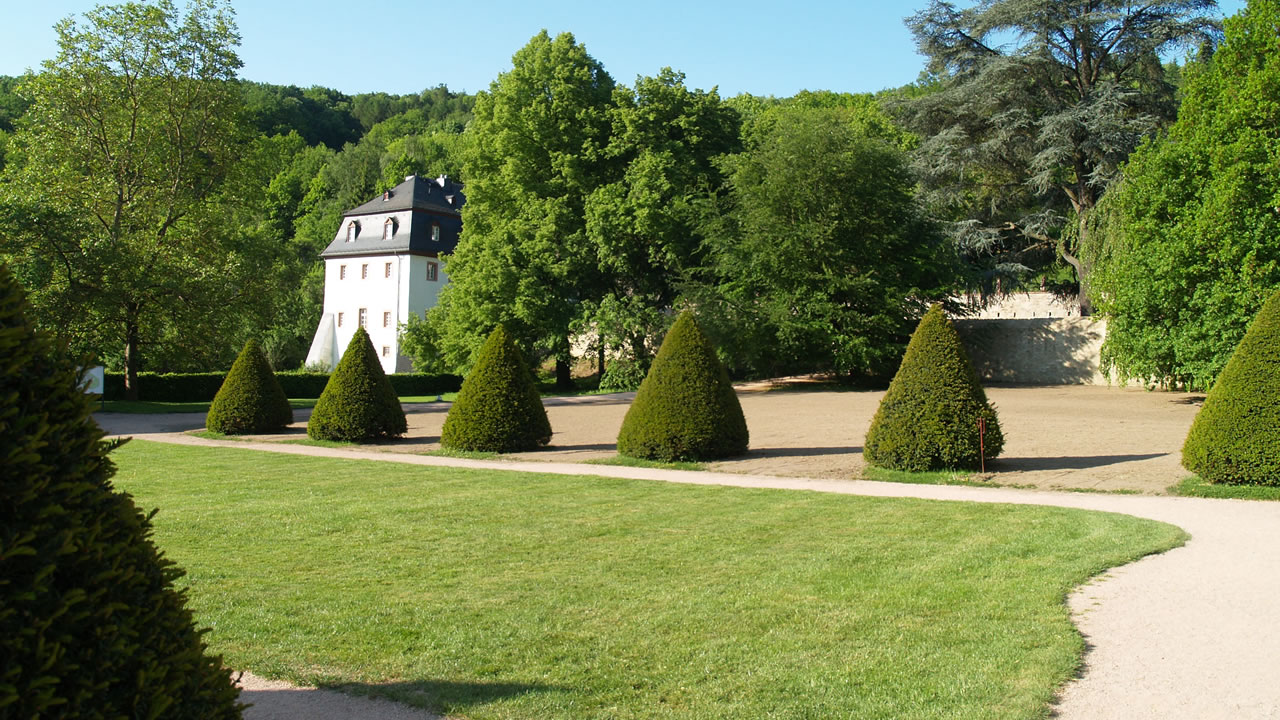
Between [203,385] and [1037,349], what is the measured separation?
3443 cm

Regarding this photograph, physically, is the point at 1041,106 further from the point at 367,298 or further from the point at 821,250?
the point at 367,298

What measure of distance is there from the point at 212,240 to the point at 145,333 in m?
4.73

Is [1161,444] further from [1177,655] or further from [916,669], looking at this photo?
[916,669]

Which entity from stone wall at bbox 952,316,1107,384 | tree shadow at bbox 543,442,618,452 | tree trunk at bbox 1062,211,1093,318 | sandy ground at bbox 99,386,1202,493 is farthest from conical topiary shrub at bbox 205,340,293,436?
stone wall at bbox 952,316,1107,384

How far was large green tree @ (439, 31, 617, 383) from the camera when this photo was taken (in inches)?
1446

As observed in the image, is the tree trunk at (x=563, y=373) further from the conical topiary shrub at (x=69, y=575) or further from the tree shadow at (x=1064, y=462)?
the conical topiary shrub at (x=69, y=575)

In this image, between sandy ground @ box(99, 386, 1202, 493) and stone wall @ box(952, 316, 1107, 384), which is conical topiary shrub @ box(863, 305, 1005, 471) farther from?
stone wall @ box(952, 316, 1107, 384)

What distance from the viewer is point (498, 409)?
17375mm

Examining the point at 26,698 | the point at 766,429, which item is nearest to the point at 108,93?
the point at 766,429

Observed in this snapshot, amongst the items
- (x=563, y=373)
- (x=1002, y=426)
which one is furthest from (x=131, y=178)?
(x=1002, y=426)

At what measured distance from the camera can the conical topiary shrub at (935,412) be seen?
44.8ft

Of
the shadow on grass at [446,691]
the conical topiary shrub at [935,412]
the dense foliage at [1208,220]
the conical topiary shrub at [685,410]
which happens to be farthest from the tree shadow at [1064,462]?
the shadow on grass at [446,691]

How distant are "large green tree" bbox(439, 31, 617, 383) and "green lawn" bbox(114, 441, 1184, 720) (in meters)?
25.6

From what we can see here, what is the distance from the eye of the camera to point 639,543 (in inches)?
333
